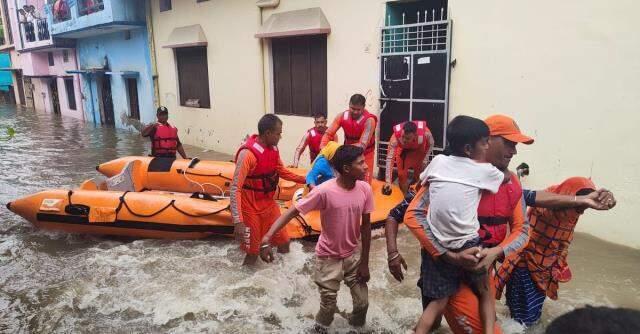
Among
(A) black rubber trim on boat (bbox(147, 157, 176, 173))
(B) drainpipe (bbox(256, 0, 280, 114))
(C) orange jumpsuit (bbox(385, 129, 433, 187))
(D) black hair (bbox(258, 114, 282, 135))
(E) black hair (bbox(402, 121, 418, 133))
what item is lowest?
(A) black rubber trim on boat (bbox(147, 157, 176, 173))

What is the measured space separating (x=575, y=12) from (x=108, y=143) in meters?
11.6

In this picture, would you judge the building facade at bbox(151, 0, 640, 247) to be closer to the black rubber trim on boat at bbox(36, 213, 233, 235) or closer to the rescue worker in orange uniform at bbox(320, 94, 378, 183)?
the rescue worker in orange uniform at bbox(320, 94, 378, 183)

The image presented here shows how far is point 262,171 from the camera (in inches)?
144

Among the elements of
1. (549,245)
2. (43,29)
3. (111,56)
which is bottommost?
(549,245)

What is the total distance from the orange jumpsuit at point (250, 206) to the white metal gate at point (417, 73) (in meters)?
2.73

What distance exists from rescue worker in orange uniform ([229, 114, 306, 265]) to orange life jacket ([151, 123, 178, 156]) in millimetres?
3120

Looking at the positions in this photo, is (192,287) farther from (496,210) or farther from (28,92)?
(28,92)

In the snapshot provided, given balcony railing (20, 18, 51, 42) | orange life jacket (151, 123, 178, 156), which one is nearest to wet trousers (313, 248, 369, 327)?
orange life jacket (151, 123, 178, 156)

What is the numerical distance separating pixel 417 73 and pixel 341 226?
3.87m

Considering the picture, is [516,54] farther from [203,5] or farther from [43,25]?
[43,25]

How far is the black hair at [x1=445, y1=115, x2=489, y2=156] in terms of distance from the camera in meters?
1.92

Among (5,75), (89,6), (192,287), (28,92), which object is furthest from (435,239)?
(5,75)

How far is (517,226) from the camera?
2.11m

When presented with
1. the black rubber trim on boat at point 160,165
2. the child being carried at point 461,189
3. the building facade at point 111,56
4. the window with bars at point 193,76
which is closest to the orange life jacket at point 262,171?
the child being carried at point 461,189
